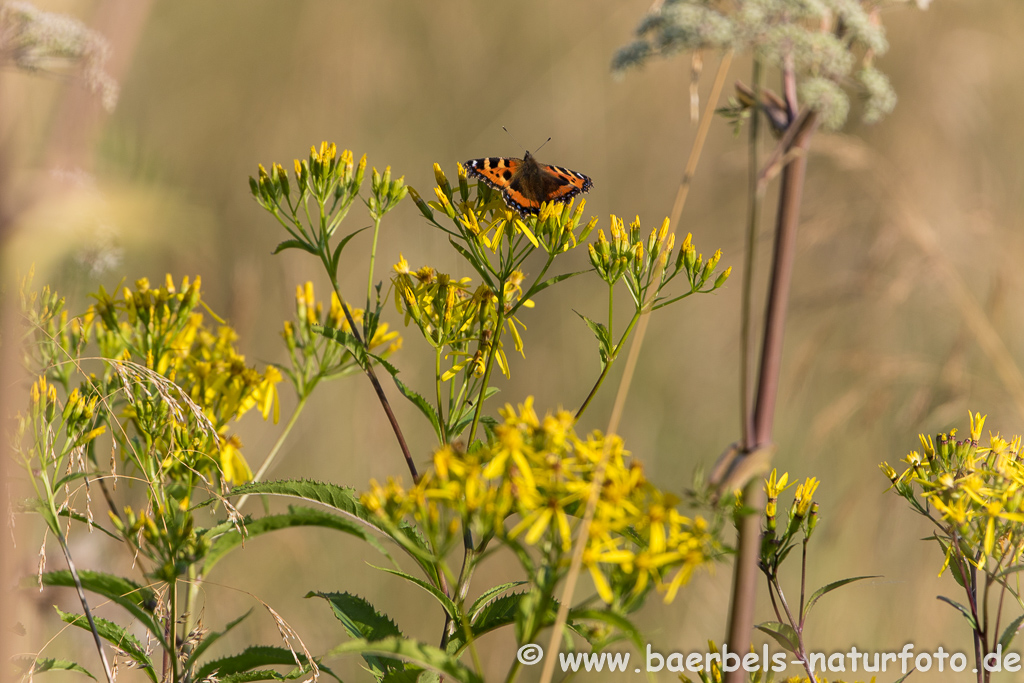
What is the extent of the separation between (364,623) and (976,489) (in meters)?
1.40

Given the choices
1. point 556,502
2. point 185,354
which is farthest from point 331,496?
point 185,354

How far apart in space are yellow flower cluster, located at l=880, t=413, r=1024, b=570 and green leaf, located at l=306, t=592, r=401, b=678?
1.27 meters

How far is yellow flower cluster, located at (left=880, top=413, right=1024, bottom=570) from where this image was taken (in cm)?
162

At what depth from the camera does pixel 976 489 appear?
164 centimetres

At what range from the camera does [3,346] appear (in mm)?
1003

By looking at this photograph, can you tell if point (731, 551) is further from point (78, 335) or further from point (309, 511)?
point (78, 335)

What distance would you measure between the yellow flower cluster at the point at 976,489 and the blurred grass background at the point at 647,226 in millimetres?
1904

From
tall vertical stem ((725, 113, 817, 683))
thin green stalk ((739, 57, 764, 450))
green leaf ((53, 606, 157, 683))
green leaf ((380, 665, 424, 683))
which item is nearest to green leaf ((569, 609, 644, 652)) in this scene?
tall vertical stem ((725, 113, 817, 683))

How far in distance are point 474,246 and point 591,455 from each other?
0.89 metres

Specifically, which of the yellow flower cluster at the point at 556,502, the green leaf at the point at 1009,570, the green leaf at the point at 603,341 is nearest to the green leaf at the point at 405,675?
the yellow flower cluster at the point at 556,502

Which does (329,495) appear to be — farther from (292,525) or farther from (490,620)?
(490,620)

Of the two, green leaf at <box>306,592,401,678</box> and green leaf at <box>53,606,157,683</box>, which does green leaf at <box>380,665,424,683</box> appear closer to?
green leaf at <box>306,592,401,678</box>

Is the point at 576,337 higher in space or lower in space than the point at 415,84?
lower

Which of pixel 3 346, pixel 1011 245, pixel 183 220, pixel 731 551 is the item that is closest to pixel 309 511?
pixel 3 346
